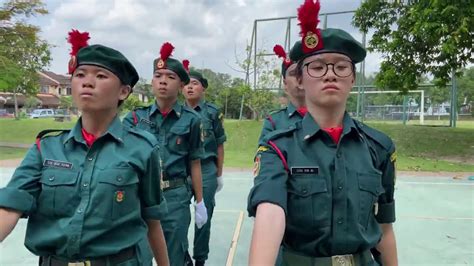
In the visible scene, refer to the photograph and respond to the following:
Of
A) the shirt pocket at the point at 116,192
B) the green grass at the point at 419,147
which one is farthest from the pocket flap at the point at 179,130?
the green grass at the point at 419,147

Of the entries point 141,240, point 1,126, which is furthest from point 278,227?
point 1,126

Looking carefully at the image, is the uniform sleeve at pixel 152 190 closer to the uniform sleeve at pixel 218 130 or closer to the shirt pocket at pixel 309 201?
the shirt pocket at pixel 309 201

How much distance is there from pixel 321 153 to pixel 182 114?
6.07ft

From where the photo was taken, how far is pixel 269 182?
123cm

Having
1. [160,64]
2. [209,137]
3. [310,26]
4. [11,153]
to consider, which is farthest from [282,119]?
[11,153]

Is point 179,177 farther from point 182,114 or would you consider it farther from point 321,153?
point 321,153

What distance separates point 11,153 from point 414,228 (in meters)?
11.0

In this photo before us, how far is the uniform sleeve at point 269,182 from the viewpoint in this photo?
3.94 feet

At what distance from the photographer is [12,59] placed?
15.0 m

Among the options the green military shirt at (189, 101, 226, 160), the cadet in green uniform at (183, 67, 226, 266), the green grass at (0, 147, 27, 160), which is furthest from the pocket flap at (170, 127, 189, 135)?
the green grass at (0, 147, 27, 160)

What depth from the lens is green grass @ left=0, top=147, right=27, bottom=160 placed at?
11.1 meters

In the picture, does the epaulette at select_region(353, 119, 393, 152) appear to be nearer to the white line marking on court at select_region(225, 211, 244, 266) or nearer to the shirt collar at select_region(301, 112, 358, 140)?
the shirt collar at select_region(301, 112, 358, 140)

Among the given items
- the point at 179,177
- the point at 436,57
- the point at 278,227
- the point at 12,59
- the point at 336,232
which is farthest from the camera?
the point at 12,59

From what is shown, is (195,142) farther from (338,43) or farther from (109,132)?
(338,43)
